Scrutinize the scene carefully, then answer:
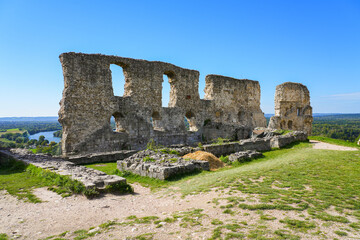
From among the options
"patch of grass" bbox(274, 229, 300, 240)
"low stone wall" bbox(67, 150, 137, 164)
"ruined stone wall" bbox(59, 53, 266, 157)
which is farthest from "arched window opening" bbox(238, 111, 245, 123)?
"patch of grass" bbox(274, 229, 300, 240)

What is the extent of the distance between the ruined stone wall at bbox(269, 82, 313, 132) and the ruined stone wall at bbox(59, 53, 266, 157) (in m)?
7.56

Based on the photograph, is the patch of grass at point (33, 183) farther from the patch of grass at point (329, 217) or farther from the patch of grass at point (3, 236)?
the patch of grass at point (329, 217)

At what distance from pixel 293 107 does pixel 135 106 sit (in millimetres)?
20707

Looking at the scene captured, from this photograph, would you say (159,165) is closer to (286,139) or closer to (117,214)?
(117,214)

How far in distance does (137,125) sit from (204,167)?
958cm

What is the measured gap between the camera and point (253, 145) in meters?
15.0

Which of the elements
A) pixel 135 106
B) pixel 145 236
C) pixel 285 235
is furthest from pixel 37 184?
pixel 135 106

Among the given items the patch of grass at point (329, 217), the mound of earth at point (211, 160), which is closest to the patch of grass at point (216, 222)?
the patch of grass at point (329, 217)

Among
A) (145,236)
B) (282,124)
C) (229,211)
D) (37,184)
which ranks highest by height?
(282,124)

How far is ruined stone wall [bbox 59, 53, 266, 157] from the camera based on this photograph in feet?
51.3

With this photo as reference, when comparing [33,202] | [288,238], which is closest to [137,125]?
[33,202]

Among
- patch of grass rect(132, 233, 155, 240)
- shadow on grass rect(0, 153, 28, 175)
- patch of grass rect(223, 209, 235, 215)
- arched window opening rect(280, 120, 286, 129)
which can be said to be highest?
arched window opening rect(280, 120, 286, 129)

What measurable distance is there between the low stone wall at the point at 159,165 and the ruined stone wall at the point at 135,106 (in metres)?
6.72

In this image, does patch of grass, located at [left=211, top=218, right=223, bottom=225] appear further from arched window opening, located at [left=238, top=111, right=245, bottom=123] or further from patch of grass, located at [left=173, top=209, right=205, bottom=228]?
arched window opening, located at [left=238, top=111, right=245, bottom=123]
